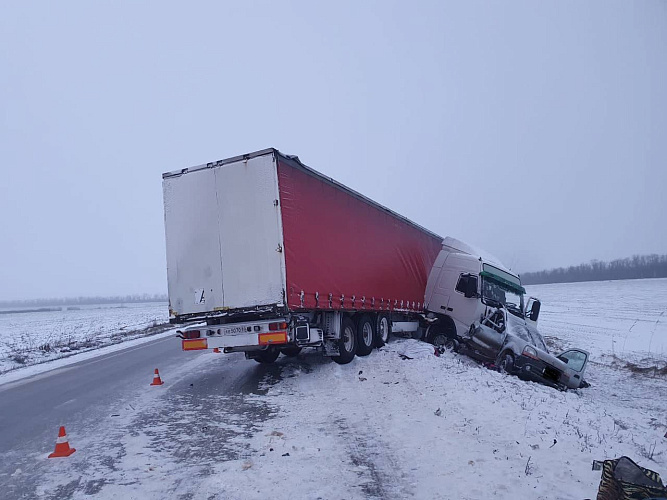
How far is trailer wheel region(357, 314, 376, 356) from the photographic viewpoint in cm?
1133

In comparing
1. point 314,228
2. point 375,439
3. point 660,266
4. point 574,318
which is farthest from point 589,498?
point 660,266

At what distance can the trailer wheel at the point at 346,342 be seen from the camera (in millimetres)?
10367

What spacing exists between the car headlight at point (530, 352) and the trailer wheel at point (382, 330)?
12.0ft

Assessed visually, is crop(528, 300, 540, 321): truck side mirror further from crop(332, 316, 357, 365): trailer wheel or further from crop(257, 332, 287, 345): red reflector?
crop(257, 332, 287, 345): red reflector

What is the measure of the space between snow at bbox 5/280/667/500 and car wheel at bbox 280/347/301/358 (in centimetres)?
161

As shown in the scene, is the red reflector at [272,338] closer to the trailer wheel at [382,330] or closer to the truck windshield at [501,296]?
the trailer wheel at [382,330]

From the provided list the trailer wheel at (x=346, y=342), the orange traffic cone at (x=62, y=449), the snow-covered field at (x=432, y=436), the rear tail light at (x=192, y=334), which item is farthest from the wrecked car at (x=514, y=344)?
the orange traffic cone at (x=62, y=449)

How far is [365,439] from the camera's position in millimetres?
5680

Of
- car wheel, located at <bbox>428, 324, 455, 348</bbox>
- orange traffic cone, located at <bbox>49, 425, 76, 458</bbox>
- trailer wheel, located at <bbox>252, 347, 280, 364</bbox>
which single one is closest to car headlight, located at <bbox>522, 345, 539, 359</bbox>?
car wheel, located at <bbox>428, 324, 455, 348</bbox>

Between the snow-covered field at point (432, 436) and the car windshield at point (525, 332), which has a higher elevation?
the car windshield at point (525, 332)

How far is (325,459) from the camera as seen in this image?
501cm

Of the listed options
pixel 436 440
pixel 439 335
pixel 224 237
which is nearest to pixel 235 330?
pixel 224 237

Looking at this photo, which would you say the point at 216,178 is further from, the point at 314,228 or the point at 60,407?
the point at 60,407

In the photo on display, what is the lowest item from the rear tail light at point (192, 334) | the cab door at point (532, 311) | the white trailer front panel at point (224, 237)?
the cab door at point (532, 311)
